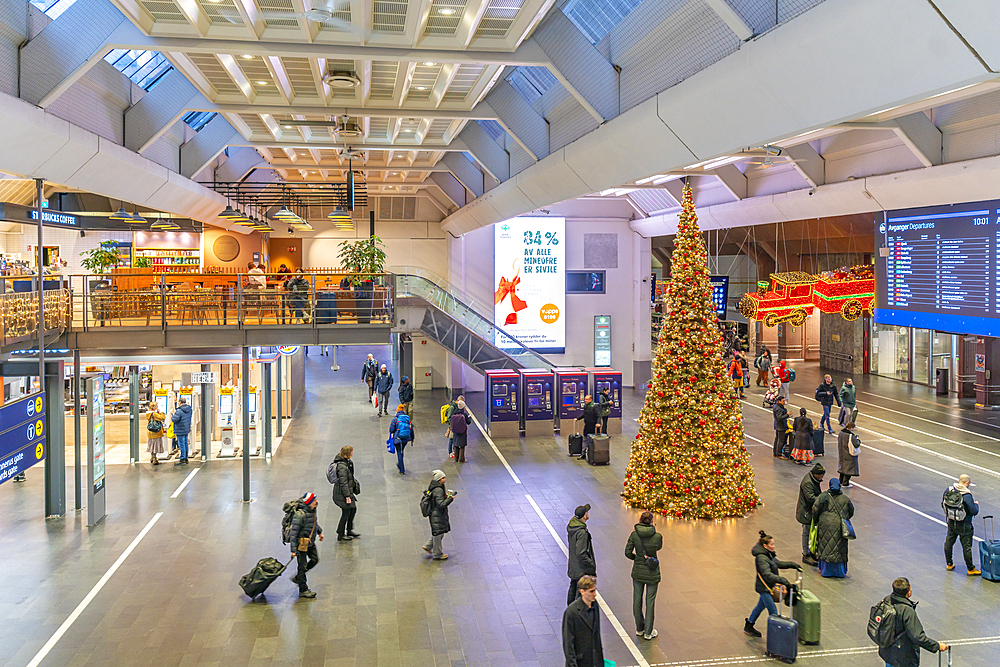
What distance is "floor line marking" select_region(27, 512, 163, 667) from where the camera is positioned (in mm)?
8016

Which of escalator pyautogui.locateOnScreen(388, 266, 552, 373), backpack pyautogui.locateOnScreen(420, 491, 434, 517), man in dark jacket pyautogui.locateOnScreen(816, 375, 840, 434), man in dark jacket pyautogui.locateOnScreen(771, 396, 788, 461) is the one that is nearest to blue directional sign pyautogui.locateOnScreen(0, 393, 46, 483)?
backpack pyautogui.locateOnScreen(420, 491, 434, 517)

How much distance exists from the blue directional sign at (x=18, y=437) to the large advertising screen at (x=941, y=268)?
1404 cm

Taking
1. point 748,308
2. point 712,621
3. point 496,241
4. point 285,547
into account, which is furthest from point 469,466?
point 496,241

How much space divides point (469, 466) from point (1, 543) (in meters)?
8.70

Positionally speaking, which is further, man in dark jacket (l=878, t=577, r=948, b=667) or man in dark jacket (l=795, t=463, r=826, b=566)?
man in dark jacket (l=795, t=463, r=826, b=566)

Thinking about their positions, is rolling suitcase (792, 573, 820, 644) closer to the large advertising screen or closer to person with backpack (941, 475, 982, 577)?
person with backpack (941, 475, 982, 577)

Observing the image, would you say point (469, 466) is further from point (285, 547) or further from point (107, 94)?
point (107, 94)

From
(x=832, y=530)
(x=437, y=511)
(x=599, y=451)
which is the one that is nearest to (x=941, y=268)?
(x=832, y=530)

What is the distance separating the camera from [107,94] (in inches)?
459

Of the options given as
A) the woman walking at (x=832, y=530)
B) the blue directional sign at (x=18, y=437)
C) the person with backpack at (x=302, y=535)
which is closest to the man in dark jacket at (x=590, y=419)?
the woman walking at (x=832, y=530)

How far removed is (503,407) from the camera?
19.8m

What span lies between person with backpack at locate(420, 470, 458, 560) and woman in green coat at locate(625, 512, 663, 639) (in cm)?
320

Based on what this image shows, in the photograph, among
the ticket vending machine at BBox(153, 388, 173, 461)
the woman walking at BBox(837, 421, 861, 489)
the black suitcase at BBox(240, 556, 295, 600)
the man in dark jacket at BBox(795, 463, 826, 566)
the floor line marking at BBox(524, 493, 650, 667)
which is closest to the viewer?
the floor line marking at BBox(524, 493, 650, 667)

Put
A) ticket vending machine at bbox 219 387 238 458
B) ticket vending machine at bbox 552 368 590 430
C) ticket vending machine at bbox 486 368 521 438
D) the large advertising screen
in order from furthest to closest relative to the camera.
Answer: ticket vending machine at bbox 552 368 590 430 → ticket vending machine at bbox 486 368 521 438 → ticket vending machine at bbox 219 387 238 458 → the large advertising screen
